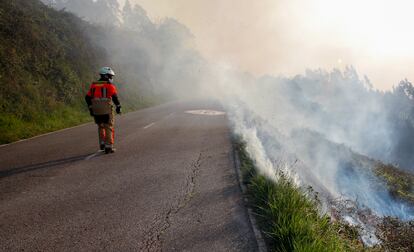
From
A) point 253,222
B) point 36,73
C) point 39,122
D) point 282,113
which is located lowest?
point 282,113

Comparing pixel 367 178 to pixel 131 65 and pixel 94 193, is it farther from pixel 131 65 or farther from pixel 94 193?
pixel 131 65

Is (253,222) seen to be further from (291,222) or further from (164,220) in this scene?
(164,220)

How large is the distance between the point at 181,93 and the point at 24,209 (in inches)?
1944

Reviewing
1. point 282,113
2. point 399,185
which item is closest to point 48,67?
point 399,185

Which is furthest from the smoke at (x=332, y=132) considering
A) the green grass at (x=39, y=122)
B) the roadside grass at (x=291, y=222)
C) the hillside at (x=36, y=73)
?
the hillside at (x=36, y=73)

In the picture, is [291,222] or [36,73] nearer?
[291,222]

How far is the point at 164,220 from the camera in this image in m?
4.57

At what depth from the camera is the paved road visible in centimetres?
393

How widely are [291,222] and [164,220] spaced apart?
1774 millimetres

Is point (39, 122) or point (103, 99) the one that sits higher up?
point (103, 99)

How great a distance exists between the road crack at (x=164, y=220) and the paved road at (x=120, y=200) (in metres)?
0.01

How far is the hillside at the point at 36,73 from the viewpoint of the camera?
1307 cm

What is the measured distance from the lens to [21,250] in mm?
3568

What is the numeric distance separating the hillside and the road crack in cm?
735
